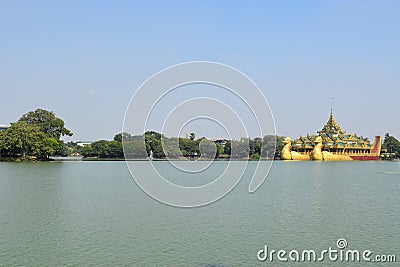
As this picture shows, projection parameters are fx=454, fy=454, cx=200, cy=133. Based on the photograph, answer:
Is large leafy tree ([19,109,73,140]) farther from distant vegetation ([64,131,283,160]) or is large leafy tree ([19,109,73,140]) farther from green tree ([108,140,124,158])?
green tree ([108,140,124,158])

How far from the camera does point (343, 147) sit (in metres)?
81.9

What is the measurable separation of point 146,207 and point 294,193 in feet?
29.3

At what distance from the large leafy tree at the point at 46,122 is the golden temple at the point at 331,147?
122 feet

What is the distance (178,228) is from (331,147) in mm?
71663

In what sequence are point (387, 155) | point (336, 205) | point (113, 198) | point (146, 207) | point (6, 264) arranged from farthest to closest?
point (387, 155)
point (113, 198)
point (336, 205)
point (146, 207)
point (6, 264)

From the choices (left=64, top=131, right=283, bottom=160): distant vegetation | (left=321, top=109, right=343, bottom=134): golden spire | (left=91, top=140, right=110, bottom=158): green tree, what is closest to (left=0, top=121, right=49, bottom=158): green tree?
(left=64, top=131, right=283, bottom=160): distant vegetation

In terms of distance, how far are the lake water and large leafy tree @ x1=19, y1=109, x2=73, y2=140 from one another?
43.0m

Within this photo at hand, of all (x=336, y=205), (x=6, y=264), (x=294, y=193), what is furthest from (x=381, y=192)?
(x=6, y=264)

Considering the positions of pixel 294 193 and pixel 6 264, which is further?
pixel 294 193

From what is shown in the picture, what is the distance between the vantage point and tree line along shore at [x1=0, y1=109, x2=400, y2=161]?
5391 centimetres

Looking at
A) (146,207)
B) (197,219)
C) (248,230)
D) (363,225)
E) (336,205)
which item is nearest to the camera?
(248,230)

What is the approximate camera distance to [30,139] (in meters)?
53.3

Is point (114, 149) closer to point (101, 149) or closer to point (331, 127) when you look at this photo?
point (101, 149)

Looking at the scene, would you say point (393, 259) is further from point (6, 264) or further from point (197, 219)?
point (6, 264)
